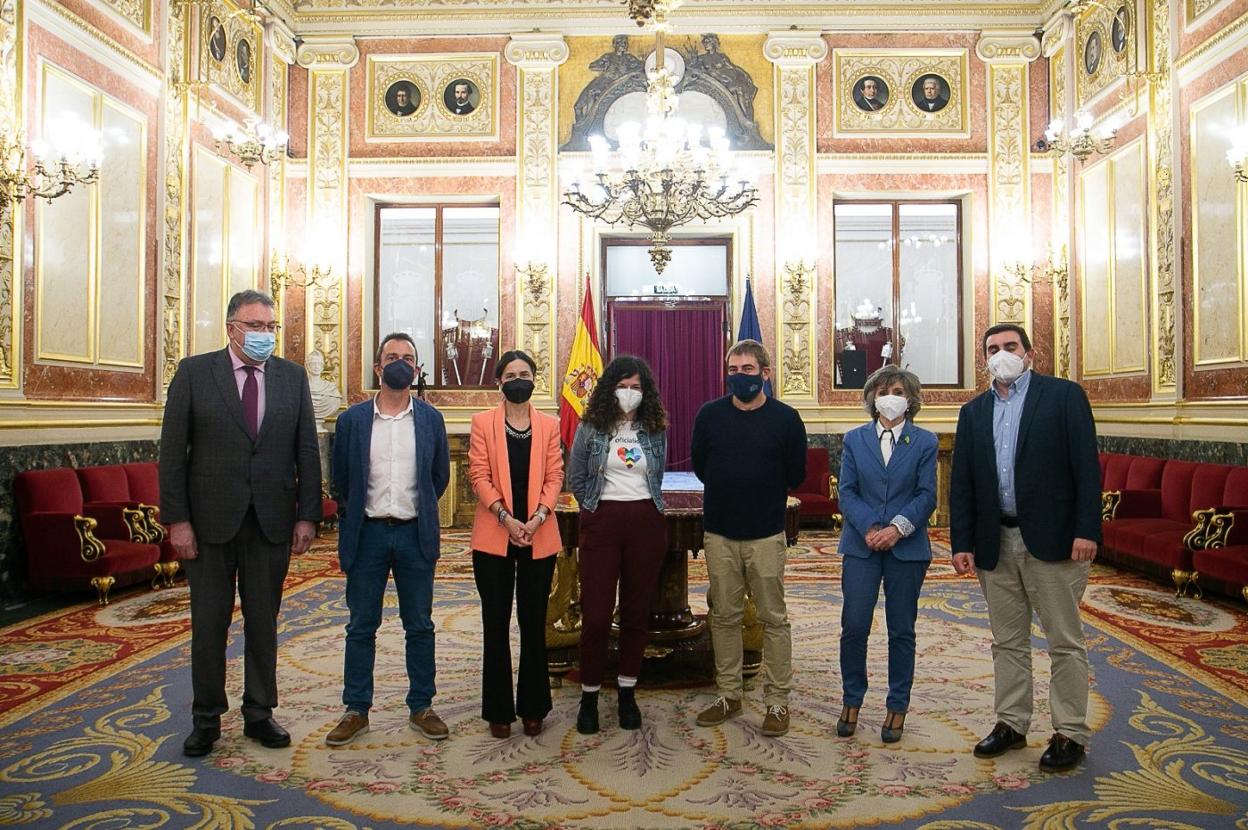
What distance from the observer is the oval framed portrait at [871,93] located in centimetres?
1077

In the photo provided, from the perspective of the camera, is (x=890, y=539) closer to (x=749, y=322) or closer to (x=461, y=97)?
(x=749, y=322)

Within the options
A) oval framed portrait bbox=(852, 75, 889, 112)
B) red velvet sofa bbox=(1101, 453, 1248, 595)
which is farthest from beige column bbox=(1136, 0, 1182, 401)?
oval framed portrait bbox=(852, 75, 889, 112)

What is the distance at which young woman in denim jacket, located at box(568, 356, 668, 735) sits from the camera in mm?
3725

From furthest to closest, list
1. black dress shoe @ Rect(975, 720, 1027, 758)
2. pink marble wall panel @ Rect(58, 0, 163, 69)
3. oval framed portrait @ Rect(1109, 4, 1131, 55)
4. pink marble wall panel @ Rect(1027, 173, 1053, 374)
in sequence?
pink marble wall panel @ Rect(1027, 173, 1053, 374)
oval framed portrait @ Rect(1109, 4, 1131, 55)
pink marble wall panel @ Rect(58, 0, 163, 69)
black dress shoe @ Rect(975, 720, 1027, 758)

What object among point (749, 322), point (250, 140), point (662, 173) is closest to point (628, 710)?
point (662, 173)

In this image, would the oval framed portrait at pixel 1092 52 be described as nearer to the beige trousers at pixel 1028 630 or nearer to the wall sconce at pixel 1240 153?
the wall sconce at pixel 1240 153

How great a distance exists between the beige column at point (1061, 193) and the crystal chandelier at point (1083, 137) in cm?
70

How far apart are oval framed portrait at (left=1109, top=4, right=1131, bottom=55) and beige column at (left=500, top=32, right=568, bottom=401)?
567 centimetres

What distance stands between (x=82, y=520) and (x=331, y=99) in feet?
21.0

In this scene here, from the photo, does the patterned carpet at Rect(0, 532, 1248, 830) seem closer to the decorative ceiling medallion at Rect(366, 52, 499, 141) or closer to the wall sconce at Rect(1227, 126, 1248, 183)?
the wall sconce at Rect(1227, 126, 1248, 183)

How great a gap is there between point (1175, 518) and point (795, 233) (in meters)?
4.90

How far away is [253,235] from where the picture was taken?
403 inches

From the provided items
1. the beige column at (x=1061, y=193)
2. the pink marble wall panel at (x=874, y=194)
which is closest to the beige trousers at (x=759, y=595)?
the pink marble wall panel at (x=874, y=194)

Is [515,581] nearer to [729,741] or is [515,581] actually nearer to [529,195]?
[729,741]
